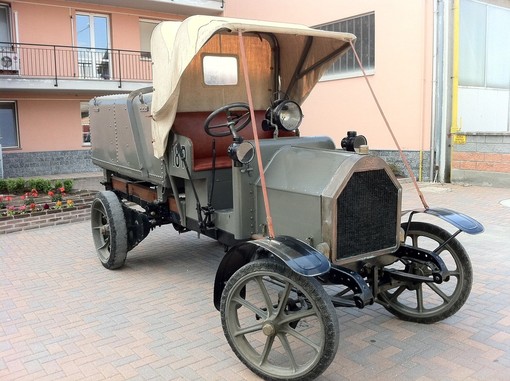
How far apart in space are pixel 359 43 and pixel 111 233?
10.4 meters

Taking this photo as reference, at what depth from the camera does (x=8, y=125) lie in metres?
16.9

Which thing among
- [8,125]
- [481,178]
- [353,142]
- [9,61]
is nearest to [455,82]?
[481,178]

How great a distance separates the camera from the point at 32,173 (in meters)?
17.1

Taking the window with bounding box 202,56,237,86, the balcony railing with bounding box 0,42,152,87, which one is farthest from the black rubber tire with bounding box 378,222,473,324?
the balcony railing with bounding box 0,42,152,87

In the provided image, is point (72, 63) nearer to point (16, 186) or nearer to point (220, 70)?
point (16, 186)

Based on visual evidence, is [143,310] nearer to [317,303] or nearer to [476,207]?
[317,303]

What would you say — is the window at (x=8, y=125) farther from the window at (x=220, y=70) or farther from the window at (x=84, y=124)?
the window at (x=220, y=70)

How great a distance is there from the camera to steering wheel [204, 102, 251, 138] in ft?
13.6

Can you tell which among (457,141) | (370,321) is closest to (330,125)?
(457,141)

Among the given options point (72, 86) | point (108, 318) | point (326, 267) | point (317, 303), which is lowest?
point (108, 318)

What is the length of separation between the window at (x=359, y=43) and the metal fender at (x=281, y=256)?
1057cm

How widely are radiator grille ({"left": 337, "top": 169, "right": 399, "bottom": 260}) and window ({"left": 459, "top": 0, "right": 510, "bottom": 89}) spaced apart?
32.5 ft

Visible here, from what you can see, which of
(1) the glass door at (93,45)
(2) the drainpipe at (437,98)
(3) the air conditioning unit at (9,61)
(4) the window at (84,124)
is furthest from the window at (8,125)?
(2) the drainpipe at (437,98)

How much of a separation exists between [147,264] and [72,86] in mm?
11856
